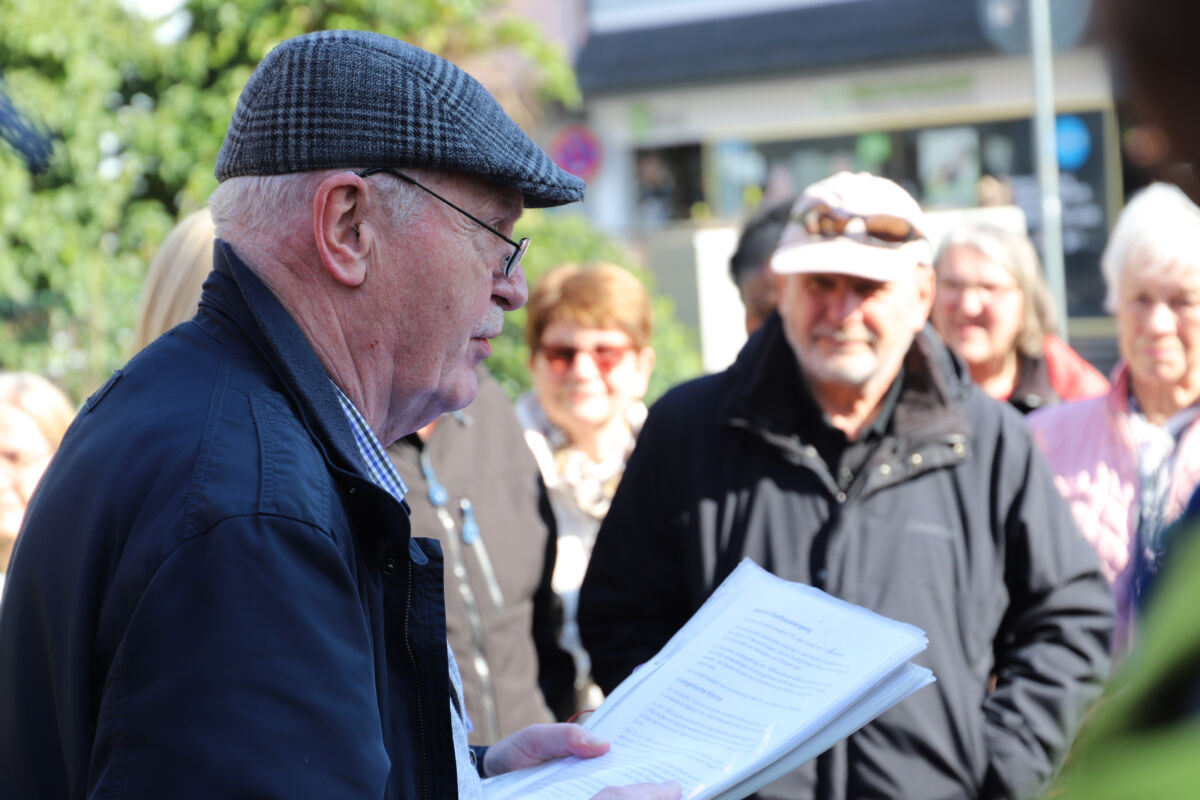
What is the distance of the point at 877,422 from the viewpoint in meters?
2.81

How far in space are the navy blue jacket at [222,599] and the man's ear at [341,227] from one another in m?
0.10

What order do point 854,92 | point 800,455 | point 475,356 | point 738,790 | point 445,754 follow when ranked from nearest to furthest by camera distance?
point 445,754 → point 738,790 → point 475,356 → point 800,455 → point 854,92

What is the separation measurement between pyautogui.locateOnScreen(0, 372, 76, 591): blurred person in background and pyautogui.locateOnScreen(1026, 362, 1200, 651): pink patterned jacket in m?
2.80

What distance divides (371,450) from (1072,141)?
17.5 m

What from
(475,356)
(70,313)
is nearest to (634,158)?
(70,313)

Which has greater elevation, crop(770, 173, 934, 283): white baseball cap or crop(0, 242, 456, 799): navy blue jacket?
crop(770, 173, 934, 283): white baseball cap

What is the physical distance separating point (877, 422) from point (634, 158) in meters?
18.2

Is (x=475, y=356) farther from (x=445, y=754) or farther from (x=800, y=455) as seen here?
(x=800, y=455)

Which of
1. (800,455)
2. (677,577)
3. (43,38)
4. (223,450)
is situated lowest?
(677,577)

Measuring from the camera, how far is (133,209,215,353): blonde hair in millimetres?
2576

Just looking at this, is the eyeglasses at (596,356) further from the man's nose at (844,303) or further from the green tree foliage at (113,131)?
the green tree foliage at (113,131)

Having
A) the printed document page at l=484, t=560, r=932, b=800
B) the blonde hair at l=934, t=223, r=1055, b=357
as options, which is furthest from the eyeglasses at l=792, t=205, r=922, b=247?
the blonde hair at l=934, t=223, r=1055, b=357

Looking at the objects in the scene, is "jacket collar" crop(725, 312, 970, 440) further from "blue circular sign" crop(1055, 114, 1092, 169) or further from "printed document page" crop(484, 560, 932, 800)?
"blue circular sign" crop(1055, 114, 1092, 169)

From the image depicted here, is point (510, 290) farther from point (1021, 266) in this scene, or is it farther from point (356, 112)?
point (1021, 266)
